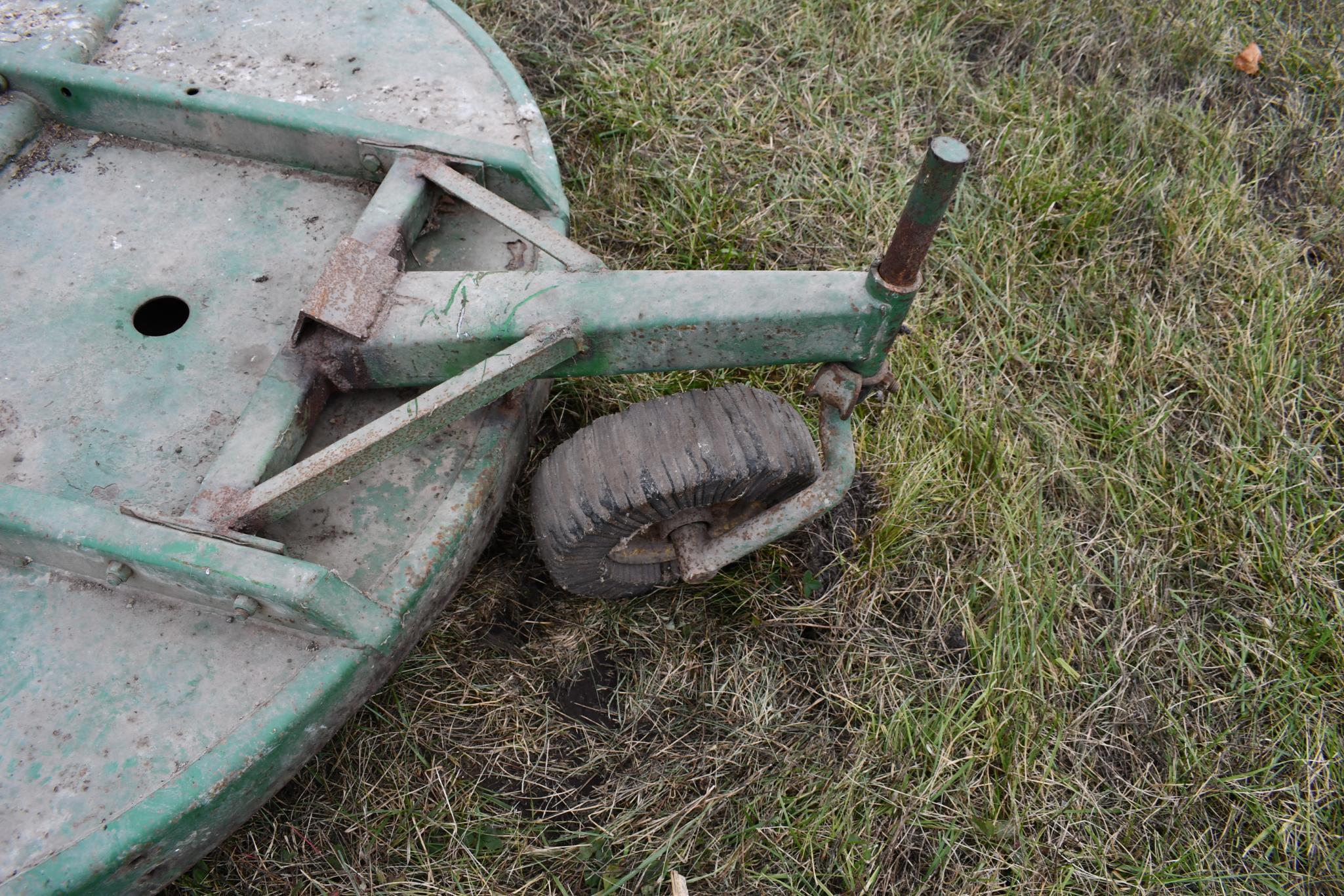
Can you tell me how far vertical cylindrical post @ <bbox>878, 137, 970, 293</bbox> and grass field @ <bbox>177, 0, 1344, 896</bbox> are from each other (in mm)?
924

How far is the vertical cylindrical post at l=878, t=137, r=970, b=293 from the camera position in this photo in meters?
1.59

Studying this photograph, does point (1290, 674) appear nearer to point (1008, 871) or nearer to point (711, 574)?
point (1008, 871)


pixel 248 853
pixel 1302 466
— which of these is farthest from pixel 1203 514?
pixel 248 853

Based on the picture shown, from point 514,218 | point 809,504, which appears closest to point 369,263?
point 514,218

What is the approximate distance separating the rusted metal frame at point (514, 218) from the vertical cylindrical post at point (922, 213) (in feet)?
1.95

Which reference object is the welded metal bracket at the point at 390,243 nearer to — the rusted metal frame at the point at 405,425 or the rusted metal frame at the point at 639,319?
the rusted metal frame at the point at 639,319

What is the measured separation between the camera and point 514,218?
2137mm

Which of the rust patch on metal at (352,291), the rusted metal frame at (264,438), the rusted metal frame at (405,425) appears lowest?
the rusted metal frame at (264,438)

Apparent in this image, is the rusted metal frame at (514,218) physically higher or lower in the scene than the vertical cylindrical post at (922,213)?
lower

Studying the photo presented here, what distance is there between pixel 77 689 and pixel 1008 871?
1947 millimetres

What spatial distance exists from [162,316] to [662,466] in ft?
4.21

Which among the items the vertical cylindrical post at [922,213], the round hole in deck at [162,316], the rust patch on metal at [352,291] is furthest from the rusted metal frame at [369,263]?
the vertical cylindrical post at [922,213]

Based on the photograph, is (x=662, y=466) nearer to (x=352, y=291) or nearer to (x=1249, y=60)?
(x=352, y=291)

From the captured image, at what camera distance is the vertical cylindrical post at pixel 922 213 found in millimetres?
1595
